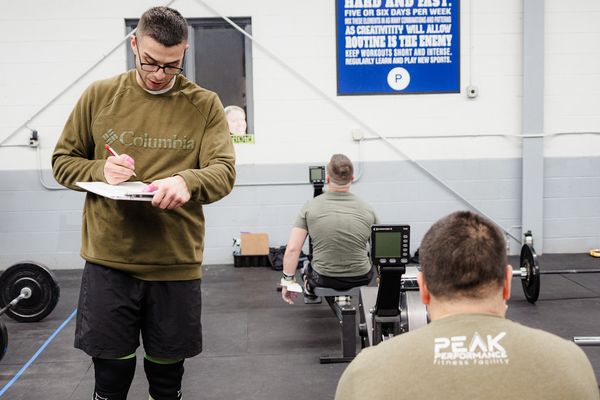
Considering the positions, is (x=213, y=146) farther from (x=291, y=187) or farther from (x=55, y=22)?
(x=55, y=22)

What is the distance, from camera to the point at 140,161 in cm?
190

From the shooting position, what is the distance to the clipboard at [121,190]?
1.69 m

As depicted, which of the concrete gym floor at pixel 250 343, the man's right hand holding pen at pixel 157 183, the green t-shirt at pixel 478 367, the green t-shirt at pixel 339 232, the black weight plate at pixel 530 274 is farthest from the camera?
the black weight plate at pixel 530 274

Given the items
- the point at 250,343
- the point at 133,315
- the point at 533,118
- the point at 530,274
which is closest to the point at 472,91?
the point at 533,118

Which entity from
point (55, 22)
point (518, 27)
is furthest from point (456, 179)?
point (55, 22)

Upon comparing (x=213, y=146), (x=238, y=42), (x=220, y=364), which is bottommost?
(x=220, y=364)

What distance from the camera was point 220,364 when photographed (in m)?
3.56

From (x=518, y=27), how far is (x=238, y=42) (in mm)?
2663

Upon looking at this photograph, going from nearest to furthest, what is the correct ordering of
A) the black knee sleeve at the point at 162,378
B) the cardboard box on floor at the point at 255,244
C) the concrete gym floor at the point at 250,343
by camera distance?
the black knee sleeve at the point at 162,378, the concrete gym floor at the point at 250,343, the cardboard box on floor at the point at 255,244

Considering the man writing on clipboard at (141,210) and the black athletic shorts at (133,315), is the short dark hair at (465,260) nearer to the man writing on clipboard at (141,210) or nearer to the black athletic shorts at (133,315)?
the man writing on clipboard at (141,210)

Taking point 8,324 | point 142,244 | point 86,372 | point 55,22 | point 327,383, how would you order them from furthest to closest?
1. point 55,22
2. point 8,324
3. point 86,372
4. point 327,383
5. point 142,244

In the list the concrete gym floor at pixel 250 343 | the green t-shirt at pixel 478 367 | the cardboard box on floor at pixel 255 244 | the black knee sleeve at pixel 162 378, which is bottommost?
the concrete gym floor at pixel 250 343

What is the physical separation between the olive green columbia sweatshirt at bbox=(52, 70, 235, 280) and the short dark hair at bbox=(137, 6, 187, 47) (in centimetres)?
18

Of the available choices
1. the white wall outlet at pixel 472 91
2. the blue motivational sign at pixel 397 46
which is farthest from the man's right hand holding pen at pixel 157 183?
the white wall outlet at pixel 472 91
